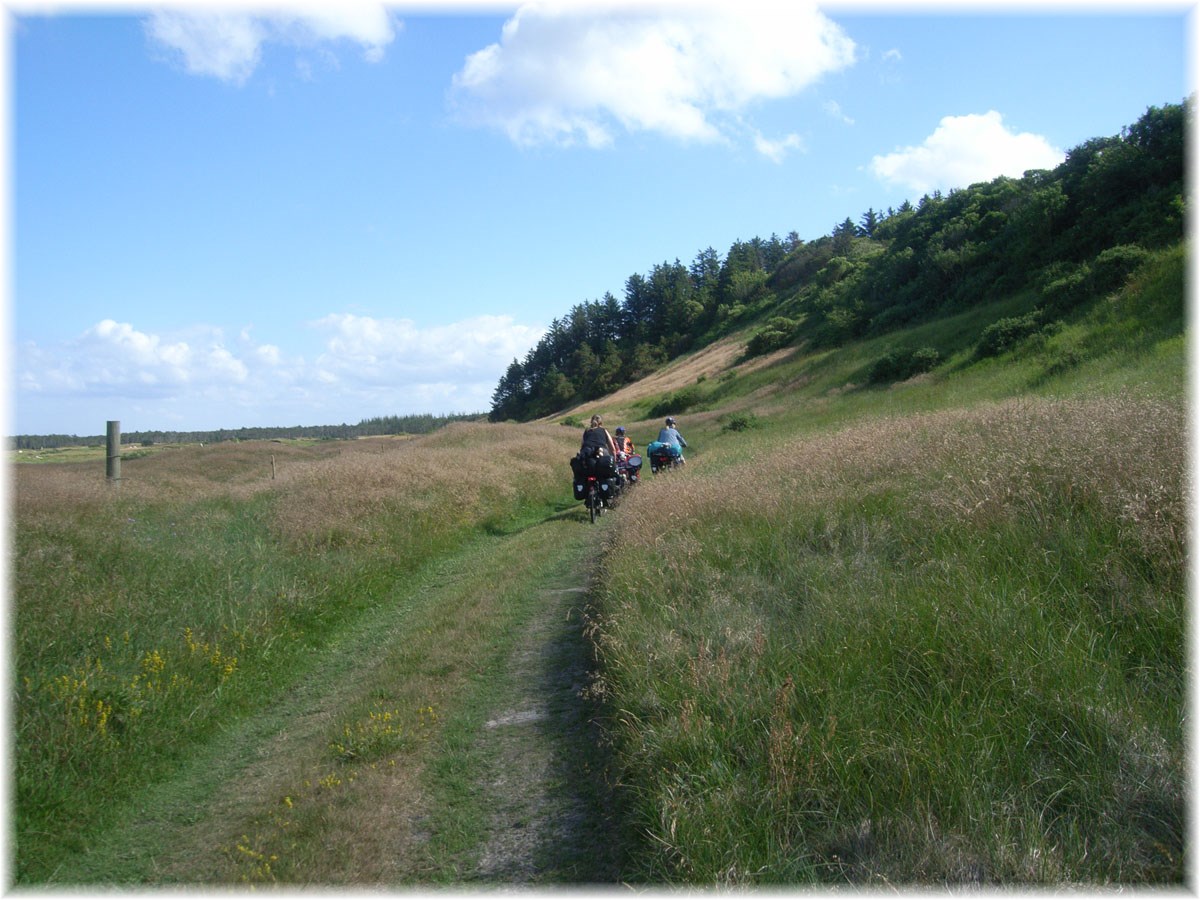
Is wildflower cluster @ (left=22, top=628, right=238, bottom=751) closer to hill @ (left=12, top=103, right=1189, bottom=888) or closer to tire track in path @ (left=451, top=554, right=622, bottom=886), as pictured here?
hill @ (left=12, top=103, right=1189, bottom=888)

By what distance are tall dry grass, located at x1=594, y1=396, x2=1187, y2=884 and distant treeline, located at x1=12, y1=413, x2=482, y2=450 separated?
1404 inches

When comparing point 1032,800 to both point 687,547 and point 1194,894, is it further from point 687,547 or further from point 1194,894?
point 687,547

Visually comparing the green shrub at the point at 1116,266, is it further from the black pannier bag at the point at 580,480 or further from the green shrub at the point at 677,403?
the green shrub at the point at 677,403

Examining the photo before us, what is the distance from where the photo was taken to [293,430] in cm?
11031

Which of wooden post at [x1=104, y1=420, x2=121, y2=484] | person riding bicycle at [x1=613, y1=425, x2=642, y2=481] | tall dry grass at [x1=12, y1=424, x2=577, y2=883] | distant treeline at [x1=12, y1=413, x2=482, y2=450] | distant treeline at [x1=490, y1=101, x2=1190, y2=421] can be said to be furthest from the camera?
distant treeline at [x1=12, y1=413, x2=482, y2=450]

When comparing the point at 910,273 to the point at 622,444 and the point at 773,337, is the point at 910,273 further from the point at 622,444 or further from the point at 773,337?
the point at 622,444

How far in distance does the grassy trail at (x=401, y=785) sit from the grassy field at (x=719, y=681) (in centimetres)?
3

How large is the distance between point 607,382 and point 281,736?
300ft

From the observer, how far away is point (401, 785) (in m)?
4.79

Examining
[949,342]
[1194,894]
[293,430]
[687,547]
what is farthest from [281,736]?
[293,430]

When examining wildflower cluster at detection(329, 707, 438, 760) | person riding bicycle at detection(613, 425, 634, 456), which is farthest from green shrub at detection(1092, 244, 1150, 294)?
wildflower cluster at detection(329, 707, 438, 760)

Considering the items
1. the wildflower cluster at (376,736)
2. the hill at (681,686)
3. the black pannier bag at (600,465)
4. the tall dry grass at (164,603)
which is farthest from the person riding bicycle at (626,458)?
the wildflower cluster at (376,736)

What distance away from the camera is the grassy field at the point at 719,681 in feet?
11.5

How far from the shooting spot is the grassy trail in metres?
4.05
